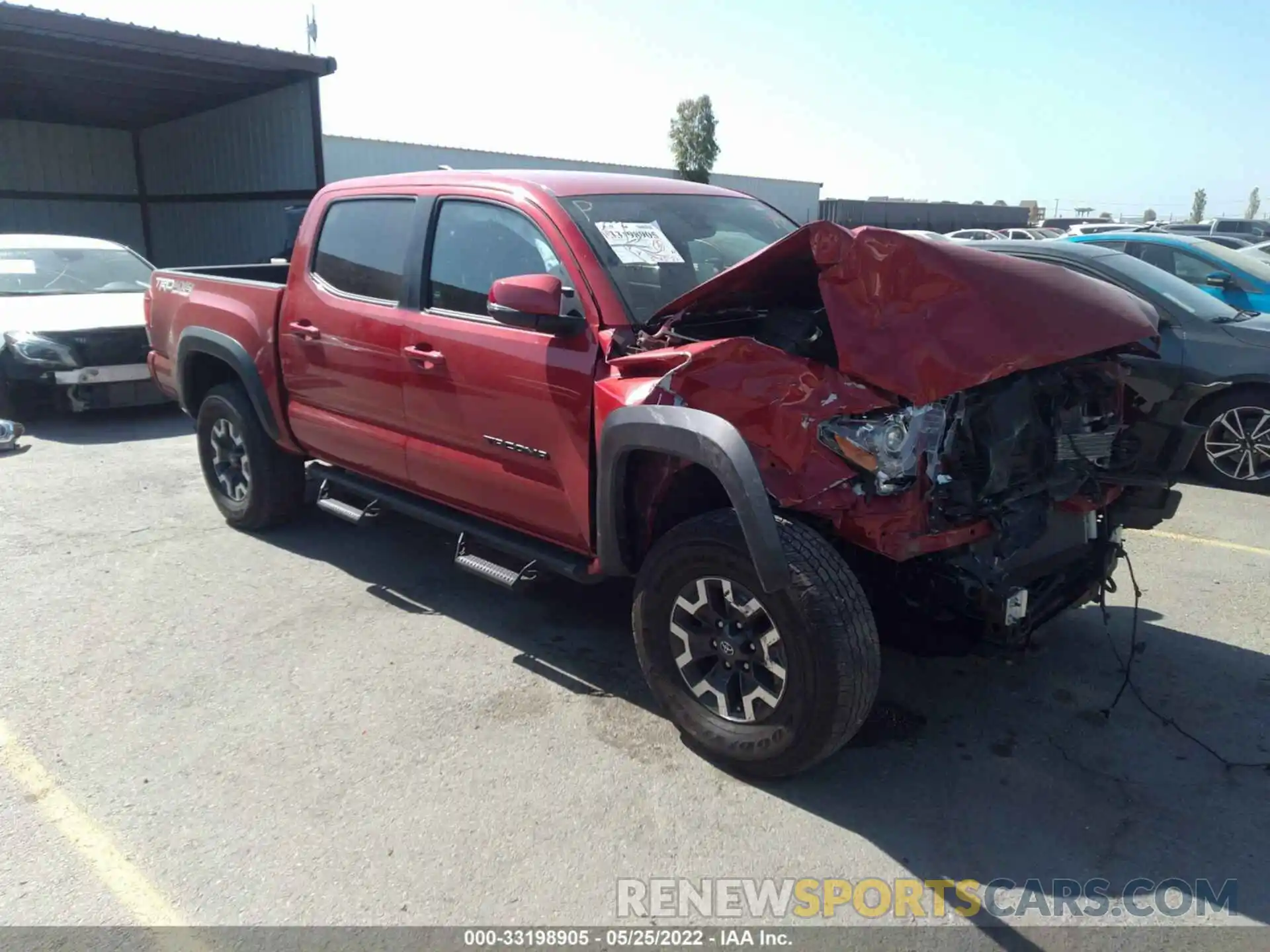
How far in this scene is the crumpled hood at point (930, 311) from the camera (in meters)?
2.88

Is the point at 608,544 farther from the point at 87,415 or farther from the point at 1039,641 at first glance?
the point at 87,415

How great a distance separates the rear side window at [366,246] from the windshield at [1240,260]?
769 cm

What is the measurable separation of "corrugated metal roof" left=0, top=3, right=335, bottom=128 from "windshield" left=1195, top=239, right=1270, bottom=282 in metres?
11.3

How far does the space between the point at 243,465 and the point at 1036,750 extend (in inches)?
181

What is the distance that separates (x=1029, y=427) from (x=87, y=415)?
9.36m

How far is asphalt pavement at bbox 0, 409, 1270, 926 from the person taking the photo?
277 centimetres

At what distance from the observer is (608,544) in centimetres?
351

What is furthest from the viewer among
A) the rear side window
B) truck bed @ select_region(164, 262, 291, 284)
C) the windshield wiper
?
the windshield wiper

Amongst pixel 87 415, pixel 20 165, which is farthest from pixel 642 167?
pixel 87 415

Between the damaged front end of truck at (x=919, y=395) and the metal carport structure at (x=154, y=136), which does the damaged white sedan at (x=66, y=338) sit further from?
the damaged front end of truck at (x=919, y=395)

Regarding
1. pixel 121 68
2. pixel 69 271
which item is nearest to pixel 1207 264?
pixel 69 271

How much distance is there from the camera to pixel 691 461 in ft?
10.3

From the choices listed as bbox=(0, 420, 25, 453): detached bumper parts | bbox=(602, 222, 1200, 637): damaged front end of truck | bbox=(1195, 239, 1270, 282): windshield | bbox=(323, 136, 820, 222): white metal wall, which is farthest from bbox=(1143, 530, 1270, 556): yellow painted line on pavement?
bbox=(323, 136, 820, 222): white metal wall

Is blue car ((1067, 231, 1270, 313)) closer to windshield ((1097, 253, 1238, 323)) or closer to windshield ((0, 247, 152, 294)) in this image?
windshield ((1097, 253, 1238, 323))
